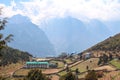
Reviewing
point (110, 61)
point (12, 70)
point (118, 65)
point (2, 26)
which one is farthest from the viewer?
point (12, 70)

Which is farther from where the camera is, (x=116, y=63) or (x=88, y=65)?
(x=88, y=65)

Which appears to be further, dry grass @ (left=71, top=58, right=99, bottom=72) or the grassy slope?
dry grass @ (left=71, top=58, right=99, bottom=72)

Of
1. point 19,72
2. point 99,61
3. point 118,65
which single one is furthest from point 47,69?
point 118,65

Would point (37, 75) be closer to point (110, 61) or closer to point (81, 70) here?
point (81, 70)

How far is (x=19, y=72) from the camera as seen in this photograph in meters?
181

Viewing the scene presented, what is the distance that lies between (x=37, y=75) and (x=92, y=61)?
355ft

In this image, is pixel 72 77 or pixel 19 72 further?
pixel 19 72

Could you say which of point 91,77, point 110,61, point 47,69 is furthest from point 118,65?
point 91,77

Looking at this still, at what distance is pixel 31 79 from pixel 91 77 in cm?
1561

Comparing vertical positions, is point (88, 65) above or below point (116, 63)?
above

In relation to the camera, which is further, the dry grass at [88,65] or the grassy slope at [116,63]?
the dry grass at [88,65]

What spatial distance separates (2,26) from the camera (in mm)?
24641

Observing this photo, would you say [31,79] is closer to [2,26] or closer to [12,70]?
[2,26]

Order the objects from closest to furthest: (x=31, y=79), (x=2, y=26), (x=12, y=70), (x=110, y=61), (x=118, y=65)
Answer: (x=2, y=26) < (x=31, y=79) < (x=118, y=65) < (x=110, y=61) < (x=12, y=70)
